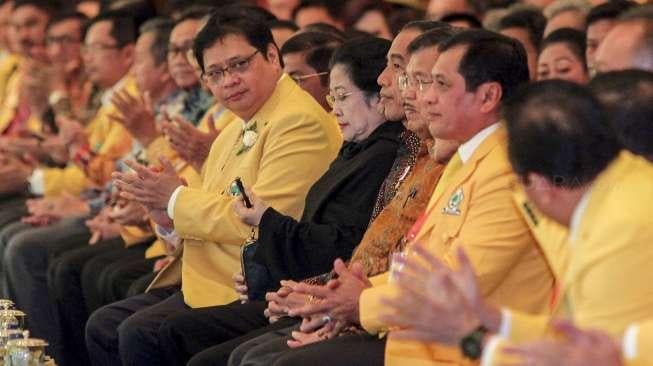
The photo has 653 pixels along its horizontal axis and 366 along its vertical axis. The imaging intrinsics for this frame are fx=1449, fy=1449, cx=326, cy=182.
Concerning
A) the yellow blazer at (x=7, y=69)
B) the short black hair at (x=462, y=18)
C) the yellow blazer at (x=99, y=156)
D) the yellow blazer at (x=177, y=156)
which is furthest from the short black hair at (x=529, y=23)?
the yellow blazer at (x=7, y=69)

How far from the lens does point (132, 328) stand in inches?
167

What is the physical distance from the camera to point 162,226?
4.67 metres

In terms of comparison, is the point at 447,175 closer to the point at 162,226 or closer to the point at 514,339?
the point at 514,339

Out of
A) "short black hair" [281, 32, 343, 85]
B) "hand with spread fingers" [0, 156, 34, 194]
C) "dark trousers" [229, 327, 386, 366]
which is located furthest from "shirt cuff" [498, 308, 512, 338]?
"hand with spread fingers" [0, 156, 34, 194]

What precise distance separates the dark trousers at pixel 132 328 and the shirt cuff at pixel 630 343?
2.06 meters

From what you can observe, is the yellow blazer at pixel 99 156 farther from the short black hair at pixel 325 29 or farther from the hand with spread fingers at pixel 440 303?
the hand with spread fingers at pixel 440 303

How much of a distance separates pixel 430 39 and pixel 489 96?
0.37m

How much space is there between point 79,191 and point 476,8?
1.96 meters

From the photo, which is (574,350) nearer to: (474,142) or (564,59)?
(474,142)

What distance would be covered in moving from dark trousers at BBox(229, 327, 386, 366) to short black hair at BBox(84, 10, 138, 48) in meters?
3.09

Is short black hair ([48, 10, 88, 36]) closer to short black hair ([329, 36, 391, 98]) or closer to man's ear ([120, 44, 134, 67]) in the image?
man's ear ([120, 44, 134, 67])

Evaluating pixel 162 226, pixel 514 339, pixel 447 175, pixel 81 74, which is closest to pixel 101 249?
pixel 162 226

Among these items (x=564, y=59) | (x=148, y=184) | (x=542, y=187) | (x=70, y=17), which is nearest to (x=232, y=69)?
(x=148, y=184)

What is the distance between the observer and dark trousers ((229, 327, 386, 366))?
3275 millimetres
